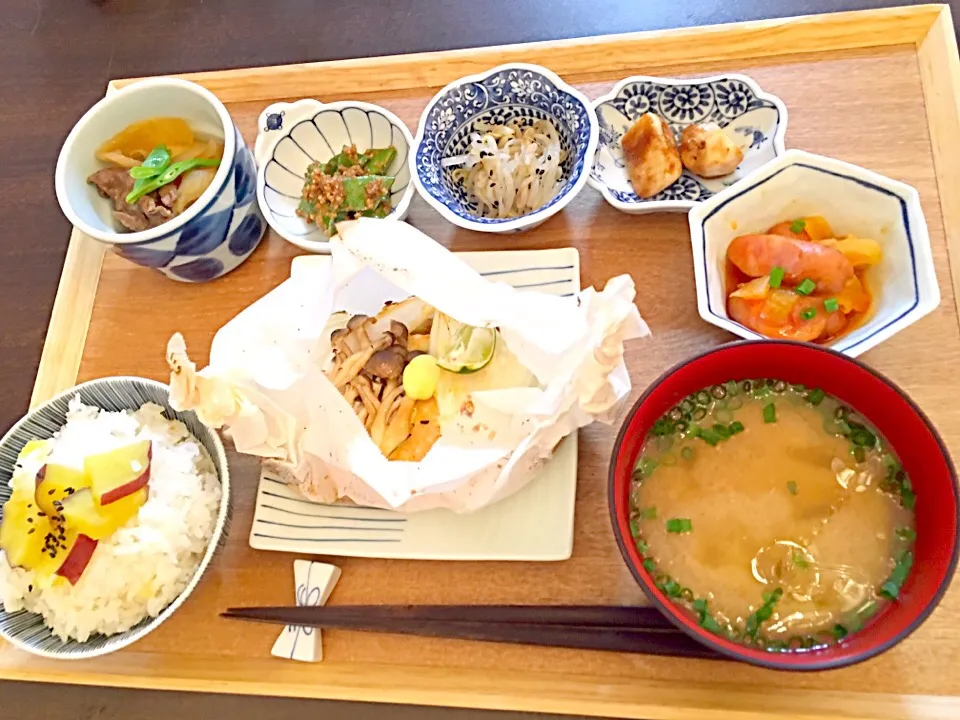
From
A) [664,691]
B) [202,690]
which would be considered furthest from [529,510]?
[202,690]

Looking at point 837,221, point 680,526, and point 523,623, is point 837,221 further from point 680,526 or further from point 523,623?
point 523,623

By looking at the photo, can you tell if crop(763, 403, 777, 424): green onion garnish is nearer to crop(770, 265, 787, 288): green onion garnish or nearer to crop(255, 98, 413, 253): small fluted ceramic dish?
crop(770, 265, 787, 288): green onion garnish

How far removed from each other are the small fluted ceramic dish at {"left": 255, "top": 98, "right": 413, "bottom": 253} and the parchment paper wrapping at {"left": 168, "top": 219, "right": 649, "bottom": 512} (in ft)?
0.80

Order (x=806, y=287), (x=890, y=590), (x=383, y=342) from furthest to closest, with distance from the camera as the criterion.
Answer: (x=383, y=342), (x=806, y=287), (x=890, y=590)

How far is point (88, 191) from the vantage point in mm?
1293

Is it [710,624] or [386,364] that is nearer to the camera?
[710,624]

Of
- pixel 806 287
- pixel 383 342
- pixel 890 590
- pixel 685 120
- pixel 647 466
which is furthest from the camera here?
pixel 685 120

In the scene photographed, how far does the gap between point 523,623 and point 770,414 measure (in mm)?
403

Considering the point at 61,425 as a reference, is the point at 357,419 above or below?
above

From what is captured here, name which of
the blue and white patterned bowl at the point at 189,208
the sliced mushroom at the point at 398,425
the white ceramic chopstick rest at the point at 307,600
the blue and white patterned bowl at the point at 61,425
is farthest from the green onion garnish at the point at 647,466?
the blue and white patterned bowl at the point at 189,208

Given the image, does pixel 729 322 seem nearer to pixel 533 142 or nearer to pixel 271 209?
pixel 533 142

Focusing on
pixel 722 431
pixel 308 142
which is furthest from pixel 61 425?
pixel 722 431

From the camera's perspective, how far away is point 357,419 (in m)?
1.07

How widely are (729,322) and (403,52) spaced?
973 mm
